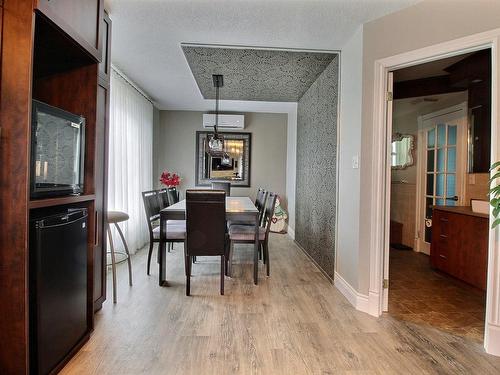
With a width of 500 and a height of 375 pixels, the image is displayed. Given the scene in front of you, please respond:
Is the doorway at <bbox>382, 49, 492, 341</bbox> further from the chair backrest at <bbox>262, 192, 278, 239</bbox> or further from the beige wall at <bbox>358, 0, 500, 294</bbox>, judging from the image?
the chair backrest at <bbox>262, 192, 278, 239</bbox>

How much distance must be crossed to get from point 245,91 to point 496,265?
3.68 m

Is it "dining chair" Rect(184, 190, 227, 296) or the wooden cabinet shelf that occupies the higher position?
the wooden cabinet shelf

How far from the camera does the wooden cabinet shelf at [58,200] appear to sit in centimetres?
132

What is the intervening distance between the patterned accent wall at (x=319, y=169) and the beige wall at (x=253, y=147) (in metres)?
1.21

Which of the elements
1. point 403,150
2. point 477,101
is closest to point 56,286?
point 477,101

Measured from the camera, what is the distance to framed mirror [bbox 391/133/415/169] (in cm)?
457

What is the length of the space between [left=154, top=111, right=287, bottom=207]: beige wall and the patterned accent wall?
1214 millimetres

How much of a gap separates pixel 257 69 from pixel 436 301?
3.13 m

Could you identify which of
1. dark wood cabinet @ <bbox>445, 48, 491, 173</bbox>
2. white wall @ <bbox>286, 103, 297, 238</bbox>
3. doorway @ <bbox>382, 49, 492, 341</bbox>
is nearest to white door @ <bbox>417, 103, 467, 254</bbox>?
doorway @ <bbox>382, 49, 492, 341</bbox>

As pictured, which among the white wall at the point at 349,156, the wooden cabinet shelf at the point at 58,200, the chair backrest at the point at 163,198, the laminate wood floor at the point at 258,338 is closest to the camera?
the wooden cabinet shelf at the point at 58,200

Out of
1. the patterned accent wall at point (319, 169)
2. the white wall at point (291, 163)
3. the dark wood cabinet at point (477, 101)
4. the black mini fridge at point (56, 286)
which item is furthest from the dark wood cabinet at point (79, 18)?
the white wall at point (291, 163)

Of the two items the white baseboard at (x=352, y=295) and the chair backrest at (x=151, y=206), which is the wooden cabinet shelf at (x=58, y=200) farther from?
the white baseboard at (x=352, y=295)

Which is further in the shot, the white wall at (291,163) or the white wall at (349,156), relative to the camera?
the white wall at (291,163)

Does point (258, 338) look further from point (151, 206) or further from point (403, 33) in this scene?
point (403, 33)
